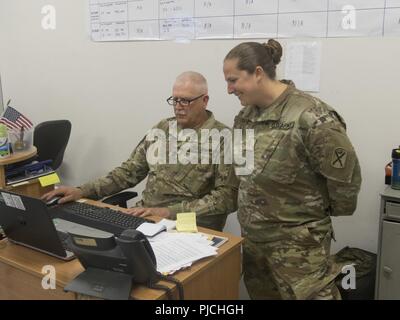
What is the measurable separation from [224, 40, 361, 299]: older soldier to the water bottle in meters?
0.37

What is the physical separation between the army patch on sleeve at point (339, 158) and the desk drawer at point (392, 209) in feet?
1.49

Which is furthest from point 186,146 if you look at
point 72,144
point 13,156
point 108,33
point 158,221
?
point 72,144

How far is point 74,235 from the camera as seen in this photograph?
4.30ft

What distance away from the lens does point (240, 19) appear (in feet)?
8.13

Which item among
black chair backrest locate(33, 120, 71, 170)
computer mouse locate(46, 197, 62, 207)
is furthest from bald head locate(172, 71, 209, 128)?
black chair backrest locate(33, 120, 71, 170)

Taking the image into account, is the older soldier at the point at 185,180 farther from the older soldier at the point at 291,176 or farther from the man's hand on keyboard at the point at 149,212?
the older soldier at the point at 291,176

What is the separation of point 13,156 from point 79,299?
1.19 meters

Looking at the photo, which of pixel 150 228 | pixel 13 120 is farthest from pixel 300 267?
pixel 13 120

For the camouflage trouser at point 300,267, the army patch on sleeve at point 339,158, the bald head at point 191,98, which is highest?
the bald head at point 191,98

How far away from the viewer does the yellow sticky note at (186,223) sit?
168cm

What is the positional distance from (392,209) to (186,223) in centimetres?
91

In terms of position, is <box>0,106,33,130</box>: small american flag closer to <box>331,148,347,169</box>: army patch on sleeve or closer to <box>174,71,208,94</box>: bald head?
<box>174,71,208,94</box>: bald head

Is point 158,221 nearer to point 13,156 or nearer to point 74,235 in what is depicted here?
point 74,235

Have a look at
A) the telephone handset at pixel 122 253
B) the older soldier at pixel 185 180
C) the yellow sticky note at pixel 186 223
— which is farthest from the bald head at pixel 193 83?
the telephone handset at pixel 122 253
